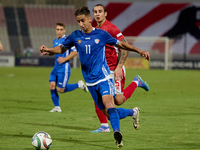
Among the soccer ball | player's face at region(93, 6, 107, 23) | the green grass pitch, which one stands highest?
player's face at region(93, 6, 107, 23)

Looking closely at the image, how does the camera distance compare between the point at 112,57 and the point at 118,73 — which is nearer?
the point at 118,73

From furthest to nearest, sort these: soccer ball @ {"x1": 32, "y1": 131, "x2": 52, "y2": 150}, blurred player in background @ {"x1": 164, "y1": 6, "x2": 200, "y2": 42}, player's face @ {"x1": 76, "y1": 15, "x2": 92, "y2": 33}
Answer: blurred player in background @ {"x1": 164, "y1": 6, "x2": 200, "y2": 42}
player's face @ {"x1": 76, "y1": 15, "x2": 92, "y2": 33}
soccer ball @ {"x1": 32, "y1": 131, "x2": 52, "y2": 150}

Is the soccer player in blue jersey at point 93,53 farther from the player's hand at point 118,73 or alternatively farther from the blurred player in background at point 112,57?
the blurred player in background at point 112,57

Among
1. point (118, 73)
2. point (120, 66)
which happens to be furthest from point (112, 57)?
point (118, 73)

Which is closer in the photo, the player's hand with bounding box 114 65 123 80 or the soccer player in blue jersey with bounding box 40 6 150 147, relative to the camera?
the soccer player in blue jersey with bounding box 40 6 150 147

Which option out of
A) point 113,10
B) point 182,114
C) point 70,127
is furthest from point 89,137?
point 113,10

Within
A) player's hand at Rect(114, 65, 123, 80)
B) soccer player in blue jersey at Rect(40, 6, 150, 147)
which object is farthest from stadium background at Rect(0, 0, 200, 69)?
soccer player in blue jersey at Rect(40, 6, 150, 147)

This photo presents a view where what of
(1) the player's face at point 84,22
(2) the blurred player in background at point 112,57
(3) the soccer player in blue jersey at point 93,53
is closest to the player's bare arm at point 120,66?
(2) the blurred player in background at point 112,57

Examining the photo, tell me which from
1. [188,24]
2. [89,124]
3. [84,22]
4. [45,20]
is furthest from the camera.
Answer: [45,20]

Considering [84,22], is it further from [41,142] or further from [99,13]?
[41,142]

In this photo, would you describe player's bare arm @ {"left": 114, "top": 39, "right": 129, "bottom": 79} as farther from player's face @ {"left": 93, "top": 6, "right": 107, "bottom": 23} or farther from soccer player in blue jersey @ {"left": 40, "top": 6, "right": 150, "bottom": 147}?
soccer player in blue jersey @ {"left": 40, "top": 6, "right": 150, "bottom": 147}

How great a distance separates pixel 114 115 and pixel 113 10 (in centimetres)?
3540

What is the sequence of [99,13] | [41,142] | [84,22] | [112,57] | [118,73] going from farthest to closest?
[112,57] < [99,13] < [118,73] < [84,22] < [41,142]

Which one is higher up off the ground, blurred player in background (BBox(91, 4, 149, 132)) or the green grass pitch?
blurred player in background (BBox(91, 4, 149, 132))
